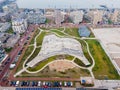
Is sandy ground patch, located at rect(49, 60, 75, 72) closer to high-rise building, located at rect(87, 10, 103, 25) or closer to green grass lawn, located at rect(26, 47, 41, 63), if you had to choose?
green grass lawn, located at rect(26, 47, 41, 63)

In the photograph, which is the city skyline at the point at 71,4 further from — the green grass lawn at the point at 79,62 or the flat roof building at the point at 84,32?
the green grass lawn at the point at 79,62

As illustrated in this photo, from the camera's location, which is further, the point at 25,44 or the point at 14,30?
the point at 14,30

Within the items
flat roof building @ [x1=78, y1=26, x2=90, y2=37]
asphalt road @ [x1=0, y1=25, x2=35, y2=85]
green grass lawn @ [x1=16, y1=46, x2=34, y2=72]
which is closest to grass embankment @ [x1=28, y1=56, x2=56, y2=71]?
green grass lawn @ [x1=16, y1=46, x2=34, y2=72]

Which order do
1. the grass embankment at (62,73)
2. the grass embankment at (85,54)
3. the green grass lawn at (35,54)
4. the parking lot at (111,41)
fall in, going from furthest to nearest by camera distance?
the parking lot at (111,41) → the green grass lawn at (35,54) → the grass embankment at (85,54) → the grass embankment at (62,73)

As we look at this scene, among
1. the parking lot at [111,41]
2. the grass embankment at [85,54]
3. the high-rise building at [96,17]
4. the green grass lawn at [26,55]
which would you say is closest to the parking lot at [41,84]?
the green grass lawn at [26,55]

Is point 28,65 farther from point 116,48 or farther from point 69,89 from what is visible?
point 116,48

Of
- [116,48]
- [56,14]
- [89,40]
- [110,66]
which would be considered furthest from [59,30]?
[110,66]

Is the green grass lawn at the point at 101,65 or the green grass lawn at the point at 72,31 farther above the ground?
the green grass lawn at the point at 72,31
